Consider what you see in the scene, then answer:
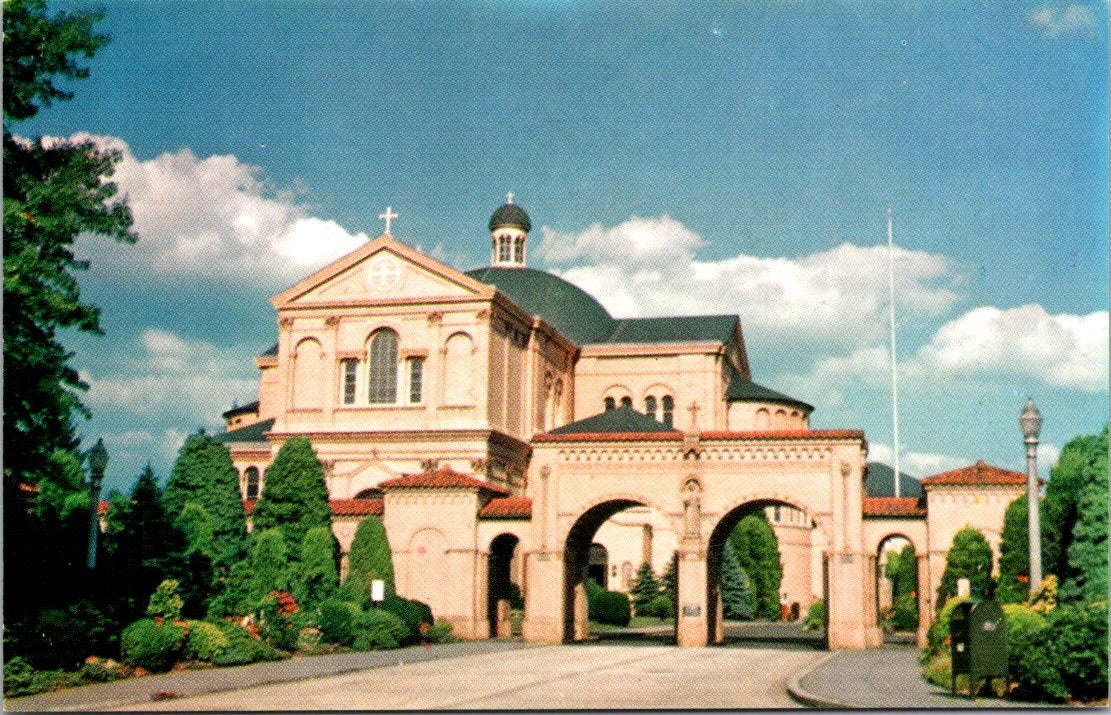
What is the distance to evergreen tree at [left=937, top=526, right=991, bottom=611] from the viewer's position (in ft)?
109

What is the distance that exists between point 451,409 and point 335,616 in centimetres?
1870

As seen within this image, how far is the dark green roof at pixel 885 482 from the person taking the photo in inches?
3393

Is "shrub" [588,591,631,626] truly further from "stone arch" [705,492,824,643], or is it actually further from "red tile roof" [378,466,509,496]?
"red tile roof" [378,466,509,496]

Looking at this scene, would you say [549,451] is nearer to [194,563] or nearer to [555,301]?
[194,563]

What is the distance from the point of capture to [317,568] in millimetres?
34781

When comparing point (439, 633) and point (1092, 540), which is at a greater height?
point (1092, 540)

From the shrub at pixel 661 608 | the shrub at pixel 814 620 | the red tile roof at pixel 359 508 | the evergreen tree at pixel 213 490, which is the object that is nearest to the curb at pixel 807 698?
the evergreen tree at pixel 213 490

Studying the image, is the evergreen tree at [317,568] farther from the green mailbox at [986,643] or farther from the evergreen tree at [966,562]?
the green mailbox at [986,643]

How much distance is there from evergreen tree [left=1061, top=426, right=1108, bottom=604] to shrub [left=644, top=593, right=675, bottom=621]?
127 feet

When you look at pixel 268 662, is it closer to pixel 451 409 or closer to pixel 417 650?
pixel 417 650

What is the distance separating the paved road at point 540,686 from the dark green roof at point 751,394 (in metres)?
34.5

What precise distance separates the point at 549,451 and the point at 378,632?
8017mm

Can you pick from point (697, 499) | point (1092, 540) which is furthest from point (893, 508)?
point (1092, 540)

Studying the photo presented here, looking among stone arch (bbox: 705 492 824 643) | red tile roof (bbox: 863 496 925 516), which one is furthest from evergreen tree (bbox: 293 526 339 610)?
red tile roof (bbox: 863 496 925 516)
